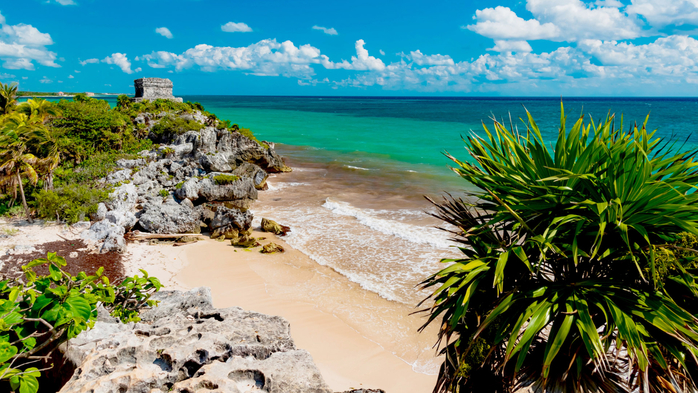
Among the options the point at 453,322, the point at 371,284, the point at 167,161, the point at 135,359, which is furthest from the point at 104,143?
the point at 453,322

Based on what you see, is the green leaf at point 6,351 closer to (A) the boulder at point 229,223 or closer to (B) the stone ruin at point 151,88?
(A) the boulder at point 229,223

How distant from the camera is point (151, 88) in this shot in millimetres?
42094

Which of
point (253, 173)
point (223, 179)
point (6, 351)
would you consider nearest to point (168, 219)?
point (223, 179)

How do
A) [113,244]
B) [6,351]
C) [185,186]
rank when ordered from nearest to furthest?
[6,351] → [113,244] → [185,186]

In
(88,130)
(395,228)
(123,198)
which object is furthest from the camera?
(88,130)

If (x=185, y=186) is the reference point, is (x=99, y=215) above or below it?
below

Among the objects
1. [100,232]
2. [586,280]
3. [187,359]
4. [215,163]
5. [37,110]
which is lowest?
[100,232]

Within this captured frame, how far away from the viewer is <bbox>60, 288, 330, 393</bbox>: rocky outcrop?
13.8 ft

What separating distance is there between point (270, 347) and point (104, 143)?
23.5m

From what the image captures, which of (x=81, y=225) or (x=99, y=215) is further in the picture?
(x=99, y=215)

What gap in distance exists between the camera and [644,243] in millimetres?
3283

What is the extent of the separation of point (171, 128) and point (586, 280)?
2796 centimetres

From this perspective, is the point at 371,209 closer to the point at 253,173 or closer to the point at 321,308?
the point at 253,173

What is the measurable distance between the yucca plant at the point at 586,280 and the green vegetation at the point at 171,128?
26139 millimetres
